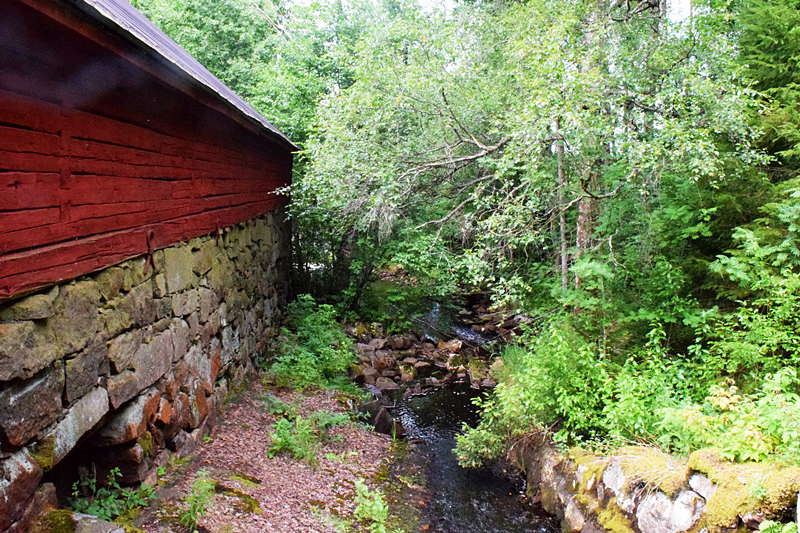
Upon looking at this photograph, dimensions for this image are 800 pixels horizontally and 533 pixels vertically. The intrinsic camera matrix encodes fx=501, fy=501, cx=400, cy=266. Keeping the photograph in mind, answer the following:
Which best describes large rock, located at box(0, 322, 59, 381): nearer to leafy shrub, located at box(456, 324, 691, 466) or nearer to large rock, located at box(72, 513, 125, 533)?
large rock, located at box(72, 513, 125, 533)

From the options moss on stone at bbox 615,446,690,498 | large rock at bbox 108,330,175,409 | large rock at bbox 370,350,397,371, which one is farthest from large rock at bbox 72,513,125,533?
large rock at bbox 370,350,397,371

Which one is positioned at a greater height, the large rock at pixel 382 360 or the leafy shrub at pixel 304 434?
the leafy shrub at pixel 304 434

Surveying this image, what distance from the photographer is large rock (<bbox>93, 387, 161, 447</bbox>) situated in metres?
3.52

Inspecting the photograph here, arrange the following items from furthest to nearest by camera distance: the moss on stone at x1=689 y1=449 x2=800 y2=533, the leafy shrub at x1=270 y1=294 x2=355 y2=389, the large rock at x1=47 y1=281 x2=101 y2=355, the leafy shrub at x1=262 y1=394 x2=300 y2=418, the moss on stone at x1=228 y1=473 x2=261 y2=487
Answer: the leafy shrub at x1=270 y1=294 x2=355 y2=389
the leafy shrub at x1=262 y1=394 x2=300 y2=418
the moss on stone at x1=228 y1=473 x2=261 y2=487
the moss on stone at x1=689 y1=449 x2=800 y2=533
the large rock at x1=47 y1=281 x2=101 y2=355

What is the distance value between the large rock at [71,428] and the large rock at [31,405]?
0.10 meters

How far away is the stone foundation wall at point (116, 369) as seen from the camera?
2607 millimetres

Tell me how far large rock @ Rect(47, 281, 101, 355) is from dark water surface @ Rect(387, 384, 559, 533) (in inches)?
132

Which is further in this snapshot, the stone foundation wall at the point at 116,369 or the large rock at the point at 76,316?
the large rock at the point at 76,316

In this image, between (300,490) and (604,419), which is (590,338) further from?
(300,490)

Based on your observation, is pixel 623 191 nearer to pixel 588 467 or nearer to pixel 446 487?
pixel 588 467

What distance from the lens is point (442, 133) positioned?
945 centimetres

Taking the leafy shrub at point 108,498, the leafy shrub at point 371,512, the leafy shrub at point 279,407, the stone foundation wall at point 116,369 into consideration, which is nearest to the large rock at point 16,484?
the stone foundation wall at point 116,369

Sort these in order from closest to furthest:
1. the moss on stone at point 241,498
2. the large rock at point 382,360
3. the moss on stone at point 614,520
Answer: the moss on stone at point 241,498 < the moss on stone at point 614,520 < the large rock at point 382,360

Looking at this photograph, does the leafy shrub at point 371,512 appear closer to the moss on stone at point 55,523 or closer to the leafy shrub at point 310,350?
the moss on stone at point 55,523
